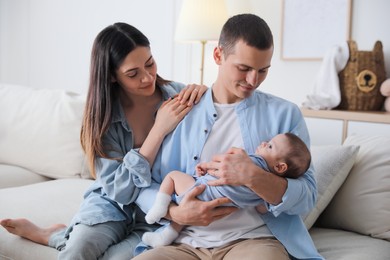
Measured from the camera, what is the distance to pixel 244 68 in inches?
57.0

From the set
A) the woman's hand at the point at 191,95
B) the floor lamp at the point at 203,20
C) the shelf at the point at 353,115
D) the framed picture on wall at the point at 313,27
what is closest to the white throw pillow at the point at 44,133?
the floor lamp at the point at 203,20

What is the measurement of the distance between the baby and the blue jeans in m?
0.21

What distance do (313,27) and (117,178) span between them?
6.51ft

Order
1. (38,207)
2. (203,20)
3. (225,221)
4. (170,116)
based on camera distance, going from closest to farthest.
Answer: (225,221) < (170,116) < (38,207) < (203,20)

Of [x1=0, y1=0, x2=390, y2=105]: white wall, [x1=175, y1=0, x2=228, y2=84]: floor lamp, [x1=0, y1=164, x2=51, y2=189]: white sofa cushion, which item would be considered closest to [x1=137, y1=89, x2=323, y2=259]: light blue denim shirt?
[x1=0, y1=164, x2=51, y2=189]: white sofa cushion

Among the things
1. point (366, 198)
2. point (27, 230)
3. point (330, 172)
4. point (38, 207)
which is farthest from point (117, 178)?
point (366, 198)

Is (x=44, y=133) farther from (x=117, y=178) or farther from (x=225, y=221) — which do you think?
(x=225, y=221)

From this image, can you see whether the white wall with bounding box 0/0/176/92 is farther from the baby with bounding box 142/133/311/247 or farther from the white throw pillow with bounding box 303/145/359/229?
the baby with bounding box 142/133/311/247

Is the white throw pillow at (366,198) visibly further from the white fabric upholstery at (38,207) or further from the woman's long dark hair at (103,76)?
the white fabric upholstery at (38,207)

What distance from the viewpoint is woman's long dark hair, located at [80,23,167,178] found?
1.71 metres

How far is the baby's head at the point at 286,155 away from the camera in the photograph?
140 cm

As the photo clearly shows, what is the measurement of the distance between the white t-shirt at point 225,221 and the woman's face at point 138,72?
0.27 meters

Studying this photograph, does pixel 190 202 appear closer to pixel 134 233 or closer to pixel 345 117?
pixel 134 233

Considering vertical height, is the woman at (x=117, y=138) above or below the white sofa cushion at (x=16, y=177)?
above
